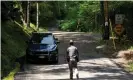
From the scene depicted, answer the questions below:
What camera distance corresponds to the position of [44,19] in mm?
73250

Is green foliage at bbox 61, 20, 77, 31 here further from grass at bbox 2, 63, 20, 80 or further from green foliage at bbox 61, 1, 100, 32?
grass at bbox 2, 63, 20, 80

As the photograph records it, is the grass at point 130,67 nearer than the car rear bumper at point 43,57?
Yes

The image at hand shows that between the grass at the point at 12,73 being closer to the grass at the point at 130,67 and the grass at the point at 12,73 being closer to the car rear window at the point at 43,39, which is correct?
the car rear window at the point at 43,39

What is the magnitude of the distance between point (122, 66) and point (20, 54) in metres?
6.42

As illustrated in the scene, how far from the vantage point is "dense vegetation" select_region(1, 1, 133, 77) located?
2487 centimetres

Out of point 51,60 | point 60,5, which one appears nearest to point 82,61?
point 51,60

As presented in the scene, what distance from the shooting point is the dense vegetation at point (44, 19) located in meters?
24.9

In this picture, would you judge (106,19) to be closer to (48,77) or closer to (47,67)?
(47,67)

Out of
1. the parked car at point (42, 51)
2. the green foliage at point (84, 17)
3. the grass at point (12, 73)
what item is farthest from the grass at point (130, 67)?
the green foliage at point (84, 17)

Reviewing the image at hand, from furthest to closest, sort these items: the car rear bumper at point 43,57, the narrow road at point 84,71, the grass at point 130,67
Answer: the car rear bumper at point 43,57
the grass at point 130,67
the narrow road at point 84,71

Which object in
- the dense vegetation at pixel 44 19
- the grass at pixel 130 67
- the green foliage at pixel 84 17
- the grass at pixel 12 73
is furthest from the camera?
the green foliage at pixel 84 17

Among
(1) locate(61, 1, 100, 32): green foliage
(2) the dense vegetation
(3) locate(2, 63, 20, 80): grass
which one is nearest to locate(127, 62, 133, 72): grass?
(3) locate(2, 63, 20, 80): grass

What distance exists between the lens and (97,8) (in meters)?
47.3

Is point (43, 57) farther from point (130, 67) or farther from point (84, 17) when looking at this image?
point (84, 17)
